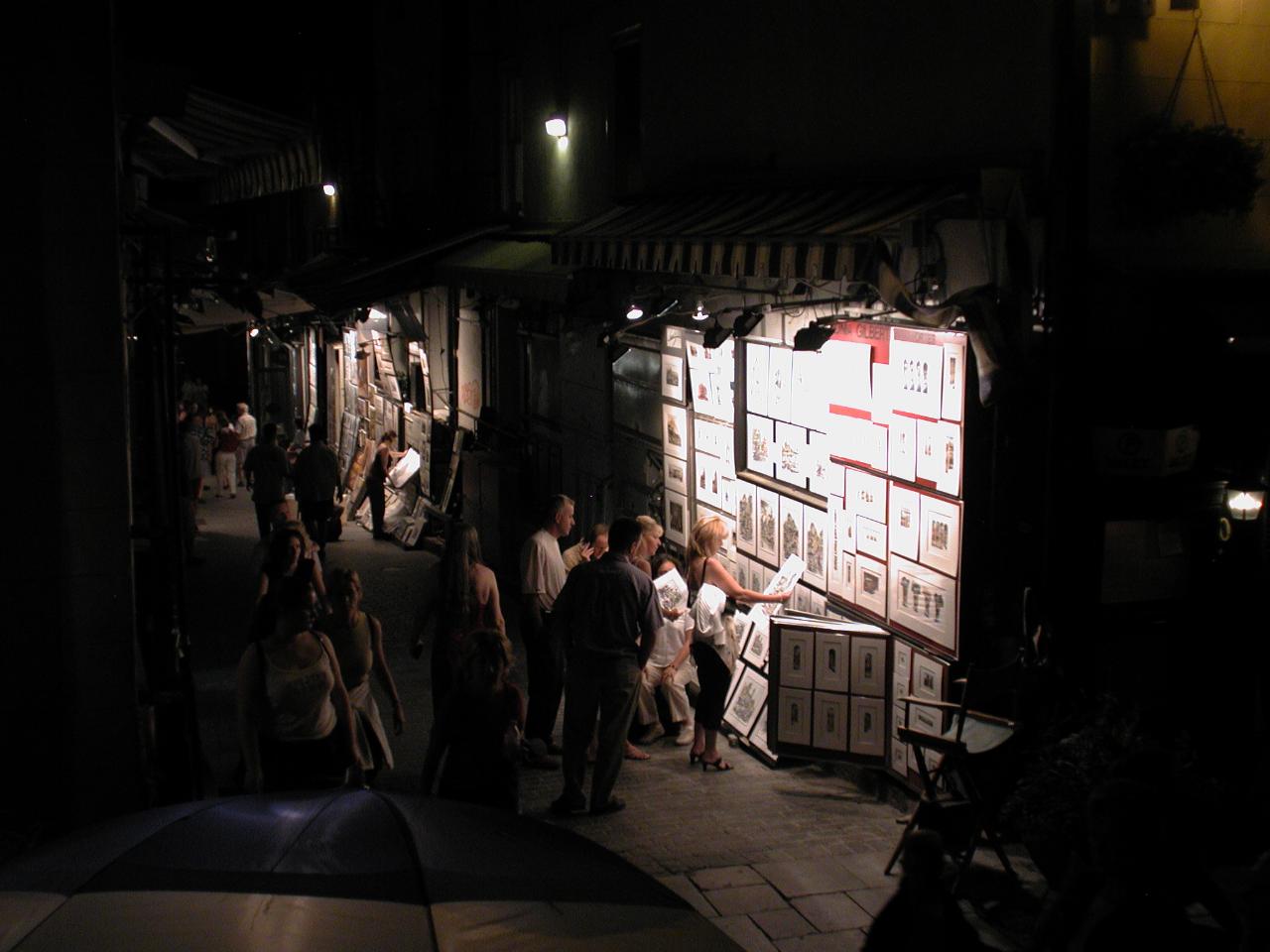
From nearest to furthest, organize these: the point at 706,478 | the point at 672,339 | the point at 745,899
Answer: the point at 745,899 → the point at 706,478 → the point at 672,339

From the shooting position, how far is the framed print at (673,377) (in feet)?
42.2

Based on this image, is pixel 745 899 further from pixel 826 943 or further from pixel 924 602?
pixel 924 602

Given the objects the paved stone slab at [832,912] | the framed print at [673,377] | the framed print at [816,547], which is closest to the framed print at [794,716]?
the framed print at [816,547]

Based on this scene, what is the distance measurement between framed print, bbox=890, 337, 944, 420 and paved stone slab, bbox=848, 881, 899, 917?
2.78 metres

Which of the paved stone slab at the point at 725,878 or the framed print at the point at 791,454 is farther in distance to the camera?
the framed print at the point at 791,454

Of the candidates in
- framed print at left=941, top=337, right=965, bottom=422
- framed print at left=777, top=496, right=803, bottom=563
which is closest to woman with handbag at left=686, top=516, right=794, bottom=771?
framed print at left=777, top=496, right=803, bottom=563

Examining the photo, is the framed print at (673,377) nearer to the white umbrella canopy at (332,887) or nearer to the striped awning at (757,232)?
the striped awning at (757,232)

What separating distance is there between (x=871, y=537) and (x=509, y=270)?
7.46m

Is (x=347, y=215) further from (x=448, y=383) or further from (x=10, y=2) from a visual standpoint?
(x=10, y=2)

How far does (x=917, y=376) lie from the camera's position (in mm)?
8961

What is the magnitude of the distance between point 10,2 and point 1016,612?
6495mm

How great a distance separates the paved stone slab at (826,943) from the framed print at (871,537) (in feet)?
9.14

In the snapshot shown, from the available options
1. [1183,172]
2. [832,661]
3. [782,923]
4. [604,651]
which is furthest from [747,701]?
[1183,172]

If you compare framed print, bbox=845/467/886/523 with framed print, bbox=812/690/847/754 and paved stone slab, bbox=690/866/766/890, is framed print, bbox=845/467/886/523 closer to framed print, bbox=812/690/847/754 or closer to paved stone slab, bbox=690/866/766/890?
framed print, bbox=812/690/847/754
